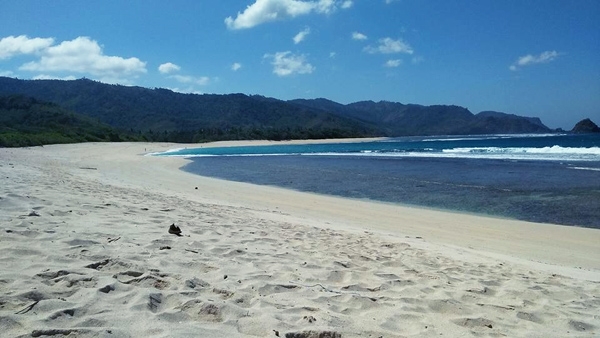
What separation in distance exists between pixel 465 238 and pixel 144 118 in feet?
484

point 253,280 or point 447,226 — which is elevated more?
point 253,280

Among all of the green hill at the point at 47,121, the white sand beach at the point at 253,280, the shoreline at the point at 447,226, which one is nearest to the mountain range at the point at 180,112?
the green hill at the point at 47,121

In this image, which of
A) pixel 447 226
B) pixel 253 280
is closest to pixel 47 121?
pixel 447 226

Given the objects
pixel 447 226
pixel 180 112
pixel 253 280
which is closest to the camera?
pixel 253 280

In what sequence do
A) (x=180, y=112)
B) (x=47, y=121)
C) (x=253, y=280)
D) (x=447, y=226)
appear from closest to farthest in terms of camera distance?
(x=253, y=280) → (x=447, y=226) → (x=47, y=121) → (x=180, y=112)

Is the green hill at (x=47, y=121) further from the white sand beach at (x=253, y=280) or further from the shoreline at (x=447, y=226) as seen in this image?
the white sand beach at (x=253, y=280)

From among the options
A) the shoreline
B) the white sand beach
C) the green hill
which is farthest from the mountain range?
the white sand beach

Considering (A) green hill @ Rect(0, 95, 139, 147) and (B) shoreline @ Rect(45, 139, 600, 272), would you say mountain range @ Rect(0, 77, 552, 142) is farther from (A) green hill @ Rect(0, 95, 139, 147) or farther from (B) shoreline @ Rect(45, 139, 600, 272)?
(B) shoreline @ Rect(45, 139, 600, 272)

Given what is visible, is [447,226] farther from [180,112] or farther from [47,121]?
[180,112]

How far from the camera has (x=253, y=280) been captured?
4234 millimetres

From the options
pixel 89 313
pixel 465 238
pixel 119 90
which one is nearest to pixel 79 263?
pixel 89 313

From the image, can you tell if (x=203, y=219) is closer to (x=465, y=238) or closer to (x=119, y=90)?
(x=465, y=238)

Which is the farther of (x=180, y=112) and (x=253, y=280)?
(x=180, y=112)

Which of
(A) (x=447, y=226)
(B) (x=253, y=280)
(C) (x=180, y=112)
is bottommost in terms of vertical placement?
(A) (x=447, y=226)
